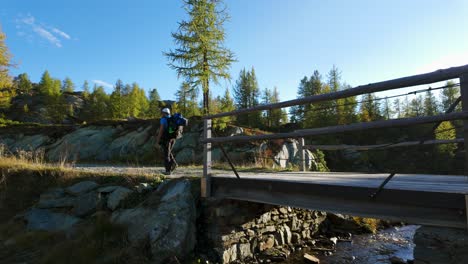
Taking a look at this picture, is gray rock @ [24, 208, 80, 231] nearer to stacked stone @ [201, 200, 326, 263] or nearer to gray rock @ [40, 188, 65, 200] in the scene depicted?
gray rock @ [40, 188, 65, 200]

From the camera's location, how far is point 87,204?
6805 millimetres

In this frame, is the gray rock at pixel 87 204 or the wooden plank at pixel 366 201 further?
the gray rock at pixel 87 204

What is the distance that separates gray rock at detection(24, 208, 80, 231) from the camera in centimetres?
653

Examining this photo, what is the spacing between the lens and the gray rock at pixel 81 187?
23.8 ft

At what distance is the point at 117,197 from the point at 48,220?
5.31ft

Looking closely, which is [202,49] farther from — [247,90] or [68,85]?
[68,85]

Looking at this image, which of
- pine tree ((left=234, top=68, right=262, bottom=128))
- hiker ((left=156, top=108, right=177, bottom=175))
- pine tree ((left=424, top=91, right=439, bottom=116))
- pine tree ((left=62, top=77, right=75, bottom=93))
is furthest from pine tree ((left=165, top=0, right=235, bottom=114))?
pine tree ((left=62, top=77, right=75, bottom=93))

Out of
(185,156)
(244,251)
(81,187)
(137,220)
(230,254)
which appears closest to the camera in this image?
(137,220)

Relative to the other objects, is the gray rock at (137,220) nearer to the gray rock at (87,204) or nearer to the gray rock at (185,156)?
the gray rock at (87,204)

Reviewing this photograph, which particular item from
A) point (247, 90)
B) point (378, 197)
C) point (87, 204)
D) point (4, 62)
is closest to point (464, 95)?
point (378, 197)

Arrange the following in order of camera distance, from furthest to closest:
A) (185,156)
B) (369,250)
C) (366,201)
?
(185,156) → (369,250) → (366,201)

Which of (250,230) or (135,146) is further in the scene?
(135,146)

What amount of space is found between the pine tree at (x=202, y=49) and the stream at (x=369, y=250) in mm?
11545

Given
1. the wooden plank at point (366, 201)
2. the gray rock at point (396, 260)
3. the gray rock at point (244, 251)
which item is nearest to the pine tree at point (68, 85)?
the gray rock at point (244, 251)
